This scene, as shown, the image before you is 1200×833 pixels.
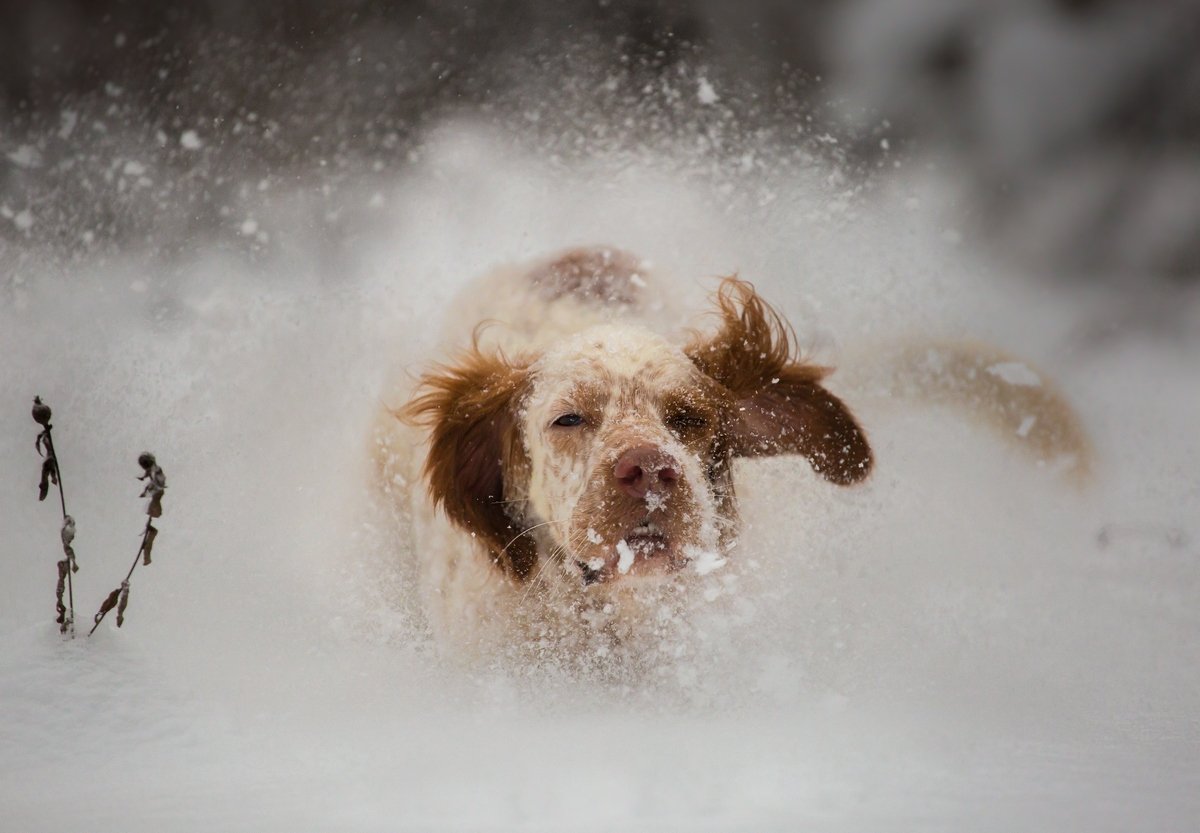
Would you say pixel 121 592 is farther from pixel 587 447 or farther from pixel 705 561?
pixel 705 561

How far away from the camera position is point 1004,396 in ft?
10.5

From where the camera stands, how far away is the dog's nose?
219cm

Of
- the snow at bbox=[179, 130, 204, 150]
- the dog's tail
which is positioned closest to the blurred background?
the snow at bbox=[179, 130, 204, 150]

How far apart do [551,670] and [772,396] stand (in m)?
0.98

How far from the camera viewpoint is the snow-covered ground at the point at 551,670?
7.79ft

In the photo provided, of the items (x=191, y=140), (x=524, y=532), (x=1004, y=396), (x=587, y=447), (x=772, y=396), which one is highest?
(x=191, y=140)

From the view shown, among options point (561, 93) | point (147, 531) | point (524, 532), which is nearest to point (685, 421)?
point (524, 532)

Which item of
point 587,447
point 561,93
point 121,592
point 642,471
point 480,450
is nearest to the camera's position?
point 642,471

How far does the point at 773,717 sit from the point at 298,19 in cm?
274

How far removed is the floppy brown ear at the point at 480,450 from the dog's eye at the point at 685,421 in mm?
412

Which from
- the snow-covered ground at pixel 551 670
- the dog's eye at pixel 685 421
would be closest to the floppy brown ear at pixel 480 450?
the snow-covered ground at pixel 551 670

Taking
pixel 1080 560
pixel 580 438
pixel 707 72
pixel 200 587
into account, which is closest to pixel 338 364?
pixel 200 587

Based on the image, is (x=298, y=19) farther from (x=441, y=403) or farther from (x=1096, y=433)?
(x=1096, y=433)

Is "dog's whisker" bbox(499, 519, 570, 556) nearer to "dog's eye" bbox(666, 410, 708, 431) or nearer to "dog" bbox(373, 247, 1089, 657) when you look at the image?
"dog" bbox(373, 247, 1089, 657)
